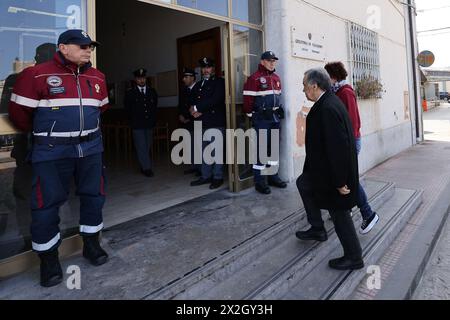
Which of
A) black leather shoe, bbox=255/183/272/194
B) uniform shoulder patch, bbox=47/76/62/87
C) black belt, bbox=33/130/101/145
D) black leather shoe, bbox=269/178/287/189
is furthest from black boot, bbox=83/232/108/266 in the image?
black leather shoe, bbox=269/178/287/189

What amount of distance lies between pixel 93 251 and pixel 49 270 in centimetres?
34

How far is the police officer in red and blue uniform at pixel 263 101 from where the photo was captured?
445cm

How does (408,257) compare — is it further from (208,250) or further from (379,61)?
(379,61)

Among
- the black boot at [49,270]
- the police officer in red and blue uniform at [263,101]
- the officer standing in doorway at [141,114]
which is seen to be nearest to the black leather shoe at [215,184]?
the police officer in red and blue uniform at [263,101]

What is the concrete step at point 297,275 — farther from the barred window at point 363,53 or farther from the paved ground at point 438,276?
the barred window at point 363,53

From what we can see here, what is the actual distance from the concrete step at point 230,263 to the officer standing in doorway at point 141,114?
9.84 ft

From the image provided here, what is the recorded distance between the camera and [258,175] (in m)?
4.65

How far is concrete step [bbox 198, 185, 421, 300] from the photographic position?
97.8 inches

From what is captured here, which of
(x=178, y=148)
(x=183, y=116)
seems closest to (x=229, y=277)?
(x=183, y=116)

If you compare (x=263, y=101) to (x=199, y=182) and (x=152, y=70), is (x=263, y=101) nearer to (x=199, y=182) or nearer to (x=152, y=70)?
(x=199, y=182)

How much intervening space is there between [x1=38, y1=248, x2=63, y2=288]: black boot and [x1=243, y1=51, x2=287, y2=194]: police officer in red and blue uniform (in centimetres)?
279

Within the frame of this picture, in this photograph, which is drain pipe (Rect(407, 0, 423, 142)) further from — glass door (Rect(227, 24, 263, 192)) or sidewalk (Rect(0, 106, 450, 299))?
glass door (Rect(227, 24, 263, 192))

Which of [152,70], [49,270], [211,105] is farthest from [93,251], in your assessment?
[152,70]

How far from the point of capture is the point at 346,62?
6.79 meters
